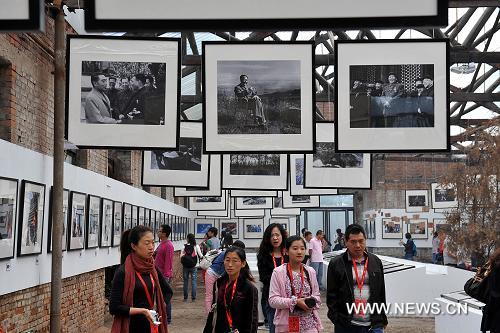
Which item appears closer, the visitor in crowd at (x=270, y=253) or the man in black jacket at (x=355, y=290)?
the man in black jacket at (x=355, y=290)

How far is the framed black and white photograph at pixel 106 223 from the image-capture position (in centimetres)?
Result: 1343

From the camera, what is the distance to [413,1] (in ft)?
14.0

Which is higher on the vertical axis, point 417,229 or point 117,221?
point 117,221

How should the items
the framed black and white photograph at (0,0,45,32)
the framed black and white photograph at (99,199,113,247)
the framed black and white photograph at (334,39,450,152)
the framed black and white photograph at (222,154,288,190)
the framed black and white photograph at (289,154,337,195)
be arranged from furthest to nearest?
the framed black and white photograph at (289,154,337,195) < the framed black and white photograph at (222,154,288,190) < the framed black and white photograph at (99,199,113,247) < the framed black and white photograph at (334,39,450,152) < the framed black and white photograph at (0,0,45,32)

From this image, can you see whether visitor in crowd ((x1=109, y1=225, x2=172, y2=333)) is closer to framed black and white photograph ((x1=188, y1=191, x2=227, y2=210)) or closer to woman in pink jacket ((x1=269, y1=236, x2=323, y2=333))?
woman in pink jacket ((x1=269, y1=236, x2=323, y2=333))

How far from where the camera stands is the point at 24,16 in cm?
424

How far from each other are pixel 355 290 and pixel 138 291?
188cm

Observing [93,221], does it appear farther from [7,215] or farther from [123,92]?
[123,92]

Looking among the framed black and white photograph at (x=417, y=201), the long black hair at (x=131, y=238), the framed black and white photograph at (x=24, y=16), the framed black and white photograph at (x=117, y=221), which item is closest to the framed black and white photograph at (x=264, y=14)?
the framed black and white photograph at (x=24, y=16)

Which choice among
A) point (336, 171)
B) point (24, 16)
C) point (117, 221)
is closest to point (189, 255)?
point (117, 221)

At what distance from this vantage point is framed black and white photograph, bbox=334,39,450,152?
8.34 metres

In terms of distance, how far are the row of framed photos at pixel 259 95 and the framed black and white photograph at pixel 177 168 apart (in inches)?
155

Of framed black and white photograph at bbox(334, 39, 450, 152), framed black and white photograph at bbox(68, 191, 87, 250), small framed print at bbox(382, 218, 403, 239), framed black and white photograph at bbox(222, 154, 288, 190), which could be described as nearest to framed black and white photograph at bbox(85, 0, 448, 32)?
framed black and white photograph at bbox(334, 39, 450, 152)

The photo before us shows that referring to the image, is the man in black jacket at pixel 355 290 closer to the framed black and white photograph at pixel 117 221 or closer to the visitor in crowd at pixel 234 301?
the visitor in crowd at pixel 234 301
